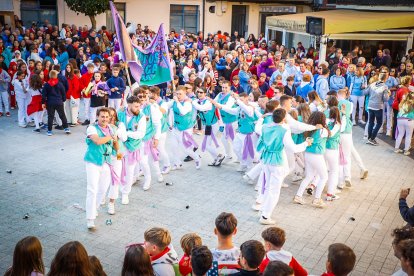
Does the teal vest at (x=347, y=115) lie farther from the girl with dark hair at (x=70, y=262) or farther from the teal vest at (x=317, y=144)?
the girl with dark hair at (x=70, y=262)

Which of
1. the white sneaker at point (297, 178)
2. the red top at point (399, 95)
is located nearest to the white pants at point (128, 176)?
the white sneaker at point (297, 178)

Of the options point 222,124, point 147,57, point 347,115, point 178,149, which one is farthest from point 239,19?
point 347,115

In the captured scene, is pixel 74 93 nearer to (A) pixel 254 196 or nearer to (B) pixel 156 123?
(B) pixel 156 123

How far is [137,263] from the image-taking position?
4.39 meters

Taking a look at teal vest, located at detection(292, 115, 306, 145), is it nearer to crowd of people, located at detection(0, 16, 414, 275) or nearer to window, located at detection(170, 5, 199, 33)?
crowd of people, located at detection(0, 16, 414, 275)

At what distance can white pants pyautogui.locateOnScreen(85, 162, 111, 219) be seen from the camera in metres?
7.45

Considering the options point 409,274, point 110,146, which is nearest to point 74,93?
point 110,146

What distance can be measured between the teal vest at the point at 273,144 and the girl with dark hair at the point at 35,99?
7.51 m

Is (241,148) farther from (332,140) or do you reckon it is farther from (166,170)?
(332,140)

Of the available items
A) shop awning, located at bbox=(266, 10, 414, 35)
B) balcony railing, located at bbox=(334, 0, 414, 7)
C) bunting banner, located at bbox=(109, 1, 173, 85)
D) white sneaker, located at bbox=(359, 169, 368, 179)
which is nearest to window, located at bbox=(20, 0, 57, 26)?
shop awning, located at bbox=(266, 10, 414, 35)

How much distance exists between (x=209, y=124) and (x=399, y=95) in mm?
5119

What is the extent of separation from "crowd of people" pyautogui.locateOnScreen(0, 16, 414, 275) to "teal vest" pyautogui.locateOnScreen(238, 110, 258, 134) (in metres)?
0.02

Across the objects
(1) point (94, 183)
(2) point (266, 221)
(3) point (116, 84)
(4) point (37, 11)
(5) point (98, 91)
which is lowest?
(2) point (266, 221)

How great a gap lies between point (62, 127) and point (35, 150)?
2.02m
